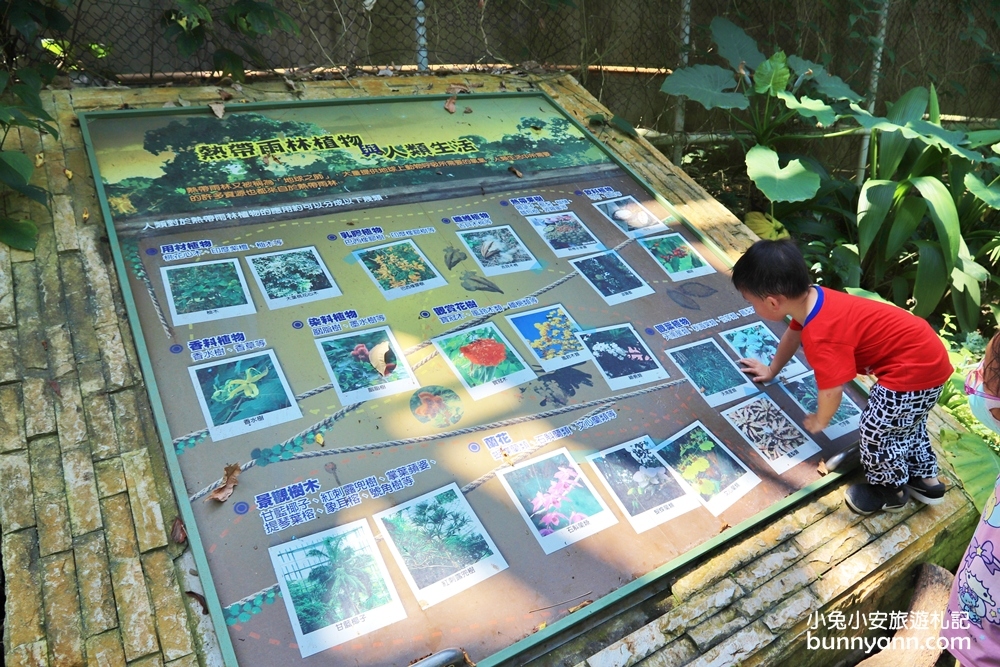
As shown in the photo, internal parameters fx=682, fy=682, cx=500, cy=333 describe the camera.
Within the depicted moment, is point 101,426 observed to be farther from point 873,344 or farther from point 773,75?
point 773,75

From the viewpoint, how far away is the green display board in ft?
5.47

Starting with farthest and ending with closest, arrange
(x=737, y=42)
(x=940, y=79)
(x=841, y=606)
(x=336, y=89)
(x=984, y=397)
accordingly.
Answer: (x=940, y=79), (x=737, y=42), (x=336, y=89), (x=841, y=606), (x=984, y=397)

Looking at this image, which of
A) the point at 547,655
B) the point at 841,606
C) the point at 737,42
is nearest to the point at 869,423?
the point at 841,606

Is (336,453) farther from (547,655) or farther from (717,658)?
(717,658)

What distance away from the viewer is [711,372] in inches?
95.4

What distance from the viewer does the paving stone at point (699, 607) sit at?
5.89 feet

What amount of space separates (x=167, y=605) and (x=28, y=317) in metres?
1.05

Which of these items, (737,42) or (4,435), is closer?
(4,435)

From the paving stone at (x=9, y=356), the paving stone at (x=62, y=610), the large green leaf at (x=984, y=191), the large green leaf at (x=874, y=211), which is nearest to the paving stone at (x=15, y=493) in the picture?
the paving stone at (x=62, y=610)

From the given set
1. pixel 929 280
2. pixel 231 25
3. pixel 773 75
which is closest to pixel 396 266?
pixel 231 25

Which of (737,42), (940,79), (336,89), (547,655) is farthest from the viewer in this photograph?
(940,79)

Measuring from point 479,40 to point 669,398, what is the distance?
3.01m

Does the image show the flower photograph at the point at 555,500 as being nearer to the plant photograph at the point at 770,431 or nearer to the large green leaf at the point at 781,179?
the plant photograph at the point at 770,431

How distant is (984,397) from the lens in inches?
55.0
